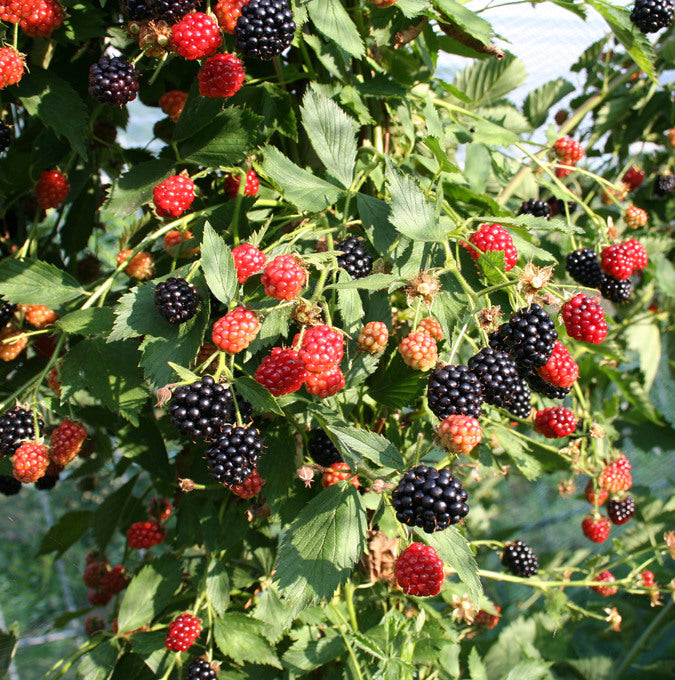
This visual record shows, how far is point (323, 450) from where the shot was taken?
1110 millimetres

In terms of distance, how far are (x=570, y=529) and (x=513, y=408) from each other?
4539 mm

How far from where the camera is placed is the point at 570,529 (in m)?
5.14

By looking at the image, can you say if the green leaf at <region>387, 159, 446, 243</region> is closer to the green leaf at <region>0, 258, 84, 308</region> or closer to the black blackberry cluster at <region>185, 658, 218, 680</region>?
the green leaf at <region>0, 258, 84, 308</region>

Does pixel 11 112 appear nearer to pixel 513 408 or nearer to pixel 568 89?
pixel 513 408

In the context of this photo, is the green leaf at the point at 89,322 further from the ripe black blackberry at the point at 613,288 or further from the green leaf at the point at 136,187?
the ripe black blackberry at the point at 613,288

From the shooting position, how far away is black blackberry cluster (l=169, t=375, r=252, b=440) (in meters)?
0.80

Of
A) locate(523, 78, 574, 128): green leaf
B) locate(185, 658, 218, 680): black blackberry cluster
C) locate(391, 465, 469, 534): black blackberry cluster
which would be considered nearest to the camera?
locate(391, 465, 469, 534): black blackberry cluster

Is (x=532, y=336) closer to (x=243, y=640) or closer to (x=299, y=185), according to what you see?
(x=299, y=185)

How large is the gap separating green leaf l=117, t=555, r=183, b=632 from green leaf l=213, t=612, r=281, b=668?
6.3 inches

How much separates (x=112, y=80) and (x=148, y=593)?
40.9 inches

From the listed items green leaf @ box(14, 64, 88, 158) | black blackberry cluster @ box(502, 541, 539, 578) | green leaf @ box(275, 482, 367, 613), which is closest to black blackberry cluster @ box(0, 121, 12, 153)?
green leaf @ box(14, 64, 88, 158)

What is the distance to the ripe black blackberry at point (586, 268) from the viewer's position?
1317 mm

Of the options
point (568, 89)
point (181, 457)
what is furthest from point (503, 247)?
point (568, 89)

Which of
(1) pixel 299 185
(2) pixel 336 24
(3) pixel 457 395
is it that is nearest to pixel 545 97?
(2) pixel 336 24
